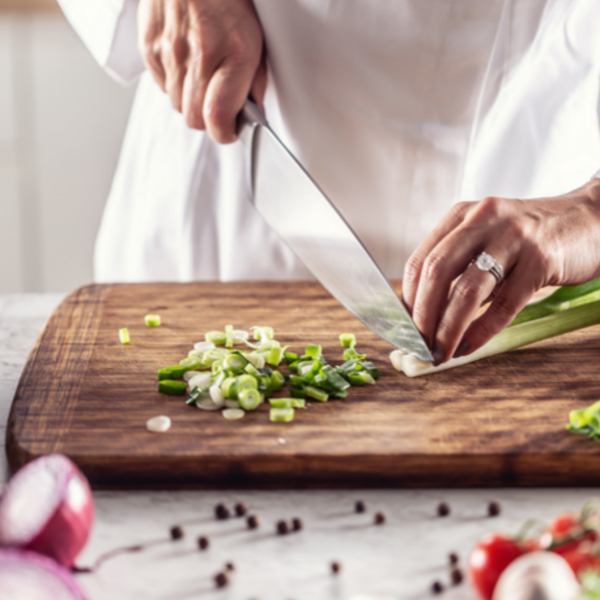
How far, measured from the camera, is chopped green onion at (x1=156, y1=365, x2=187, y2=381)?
1292 millimetres

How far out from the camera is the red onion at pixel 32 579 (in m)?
0.69

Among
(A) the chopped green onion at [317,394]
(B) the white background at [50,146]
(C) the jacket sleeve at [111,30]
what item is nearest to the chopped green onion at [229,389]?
(A) the chopped green onion at [317,394]

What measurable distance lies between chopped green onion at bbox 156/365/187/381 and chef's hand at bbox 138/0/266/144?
1.78 ft

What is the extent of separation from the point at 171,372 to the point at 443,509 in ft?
1.77

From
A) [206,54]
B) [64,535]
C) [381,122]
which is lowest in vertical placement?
[64,535]

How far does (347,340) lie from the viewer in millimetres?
1483

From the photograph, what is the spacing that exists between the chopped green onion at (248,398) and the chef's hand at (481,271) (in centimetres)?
30

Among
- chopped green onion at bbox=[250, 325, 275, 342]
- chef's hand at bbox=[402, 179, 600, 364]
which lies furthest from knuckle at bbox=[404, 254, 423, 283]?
chopped green onion at bbox=[250, 325, 275, 342]

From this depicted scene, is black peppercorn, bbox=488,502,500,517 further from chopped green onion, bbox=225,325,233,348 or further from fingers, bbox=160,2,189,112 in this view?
fingers, bbox=160,2,189,112

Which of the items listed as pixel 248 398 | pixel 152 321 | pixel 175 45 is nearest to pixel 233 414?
pixel 248 398

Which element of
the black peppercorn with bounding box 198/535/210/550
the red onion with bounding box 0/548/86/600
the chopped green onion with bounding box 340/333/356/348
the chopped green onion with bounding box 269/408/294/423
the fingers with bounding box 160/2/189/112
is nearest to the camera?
the red onion with bounding box 0/548/86/600

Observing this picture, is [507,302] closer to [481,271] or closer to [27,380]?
[481,271]

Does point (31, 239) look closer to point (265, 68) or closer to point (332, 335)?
point (265, 68)

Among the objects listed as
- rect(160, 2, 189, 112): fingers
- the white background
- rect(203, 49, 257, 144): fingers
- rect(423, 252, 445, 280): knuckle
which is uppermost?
rect(160, 2, 189, 112): fingers
